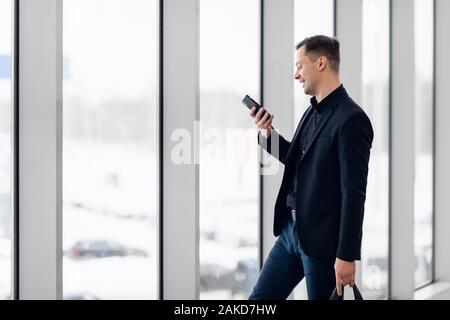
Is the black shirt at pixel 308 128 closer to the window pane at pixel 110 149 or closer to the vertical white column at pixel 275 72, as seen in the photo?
the window pane at pixel 110 149

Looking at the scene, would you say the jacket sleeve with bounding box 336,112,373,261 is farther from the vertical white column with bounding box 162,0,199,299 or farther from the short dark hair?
the vertical white column with bounding box 162,0,199,299

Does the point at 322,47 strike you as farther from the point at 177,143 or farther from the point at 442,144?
the point at 442,144

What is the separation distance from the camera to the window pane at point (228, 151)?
276 centimetres

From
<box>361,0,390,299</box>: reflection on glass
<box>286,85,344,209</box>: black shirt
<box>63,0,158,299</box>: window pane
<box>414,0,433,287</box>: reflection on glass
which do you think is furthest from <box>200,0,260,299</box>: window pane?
<box>414,0,433,287</box>: reflection on glass

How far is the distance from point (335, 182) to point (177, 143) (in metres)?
0.99

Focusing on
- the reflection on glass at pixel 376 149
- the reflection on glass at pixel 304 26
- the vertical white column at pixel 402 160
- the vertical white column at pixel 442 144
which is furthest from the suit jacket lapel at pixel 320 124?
the vertical white column at pixel 442 144

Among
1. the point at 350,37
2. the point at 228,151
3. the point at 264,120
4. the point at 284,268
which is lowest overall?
the point at 284,268

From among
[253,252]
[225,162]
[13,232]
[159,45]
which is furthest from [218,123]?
[13,232]

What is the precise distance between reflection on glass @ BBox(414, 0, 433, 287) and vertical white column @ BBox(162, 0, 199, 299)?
2.07m

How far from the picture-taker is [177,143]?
8.57ft

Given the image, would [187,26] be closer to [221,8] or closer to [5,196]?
[221,8]

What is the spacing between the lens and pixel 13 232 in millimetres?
2184

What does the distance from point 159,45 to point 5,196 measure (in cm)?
97

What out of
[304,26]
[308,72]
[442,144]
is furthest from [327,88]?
[442,144]
